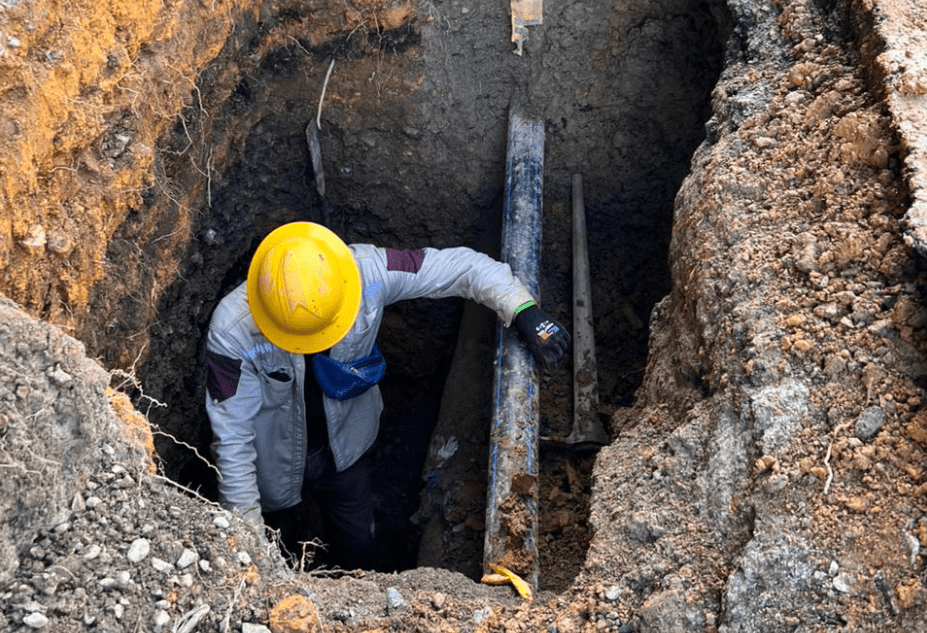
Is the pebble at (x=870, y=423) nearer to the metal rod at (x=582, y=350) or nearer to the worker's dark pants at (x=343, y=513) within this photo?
the metal rod at (x=582, y=350)

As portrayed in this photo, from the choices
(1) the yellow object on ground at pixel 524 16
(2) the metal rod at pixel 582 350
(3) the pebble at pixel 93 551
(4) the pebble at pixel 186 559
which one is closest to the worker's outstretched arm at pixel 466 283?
(2) the metal rod at pixel 582 350

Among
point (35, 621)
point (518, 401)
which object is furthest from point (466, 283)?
point (35, 621)

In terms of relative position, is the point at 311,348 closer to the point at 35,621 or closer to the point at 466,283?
the point at 466,283

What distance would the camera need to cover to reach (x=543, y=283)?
386cm

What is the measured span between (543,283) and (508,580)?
1640 millimetres

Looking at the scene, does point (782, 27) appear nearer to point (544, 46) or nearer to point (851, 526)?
point (544, 46)

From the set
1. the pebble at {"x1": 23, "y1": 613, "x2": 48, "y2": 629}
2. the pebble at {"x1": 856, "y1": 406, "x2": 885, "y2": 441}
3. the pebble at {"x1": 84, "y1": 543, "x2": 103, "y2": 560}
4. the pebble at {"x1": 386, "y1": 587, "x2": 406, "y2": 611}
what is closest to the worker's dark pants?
the pebble at {"x1": 386, "y1": 587, "x2": 406, "y2": 611}

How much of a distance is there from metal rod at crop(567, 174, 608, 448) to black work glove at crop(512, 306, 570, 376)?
0.77 ft

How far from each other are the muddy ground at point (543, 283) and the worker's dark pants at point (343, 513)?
0.79 ft

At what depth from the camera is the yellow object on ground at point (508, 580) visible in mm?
2445

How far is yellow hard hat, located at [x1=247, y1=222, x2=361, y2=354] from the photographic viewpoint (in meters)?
2.86

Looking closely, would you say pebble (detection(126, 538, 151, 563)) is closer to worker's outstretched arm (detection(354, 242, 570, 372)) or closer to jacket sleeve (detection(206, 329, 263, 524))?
jacket sleeve (detection(206, 329, 263, 524))

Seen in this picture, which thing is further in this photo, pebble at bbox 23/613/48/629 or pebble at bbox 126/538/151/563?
pebble at bbox 126/538/151/563

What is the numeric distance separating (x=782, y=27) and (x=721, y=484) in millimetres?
1658
